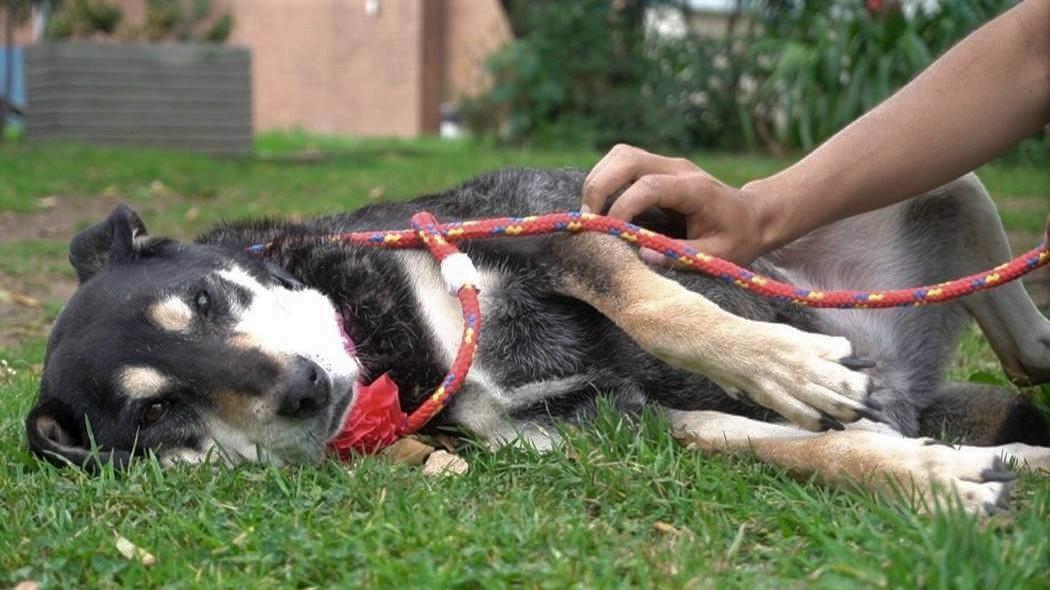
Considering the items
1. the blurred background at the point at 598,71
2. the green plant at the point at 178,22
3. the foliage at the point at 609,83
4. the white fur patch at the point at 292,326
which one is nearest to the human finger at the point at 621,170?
the white fur patch at the point at 292,326

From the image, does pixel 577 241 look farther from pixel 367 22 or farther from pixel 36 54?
pixel 367 22

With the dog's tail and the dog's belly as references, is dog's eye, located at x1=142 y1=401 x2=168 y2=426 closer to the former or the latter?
the dog's belly

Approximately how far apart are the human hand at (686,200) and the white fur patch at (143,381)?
1212mm

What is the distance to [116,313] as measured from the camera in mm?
3109

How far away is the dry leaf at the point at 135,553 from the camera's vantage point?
2.42 metres

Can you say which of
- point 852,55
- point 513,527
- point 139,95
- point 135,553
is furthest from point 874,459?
point 139,95

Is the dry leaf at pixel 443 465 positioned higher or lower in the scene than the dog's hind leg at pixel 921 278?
lower

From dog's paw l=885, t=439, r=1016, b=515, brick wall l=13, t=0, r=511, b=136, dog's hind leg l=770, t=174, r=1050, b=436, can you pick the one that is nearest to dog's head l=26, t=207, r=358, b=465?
dog's paw l=885, t=439, r=1016, b=515

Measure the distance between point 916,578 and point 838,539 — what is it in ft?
0.99

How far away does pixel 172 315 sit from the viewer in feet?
10.2

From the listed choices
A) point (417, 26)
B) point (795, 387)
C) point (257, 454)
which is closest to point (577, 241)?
point (795, 387)

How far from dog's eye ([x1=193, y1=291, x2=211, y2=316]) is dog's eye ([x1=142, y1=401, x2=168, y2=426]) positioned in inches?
10.2

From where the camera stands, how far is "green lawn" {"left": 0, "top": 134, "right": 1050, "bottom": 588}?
214cm

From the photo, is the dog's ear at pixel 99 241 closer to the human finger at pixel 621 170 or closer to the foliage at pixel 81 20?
the human finger at pixel 621 170
